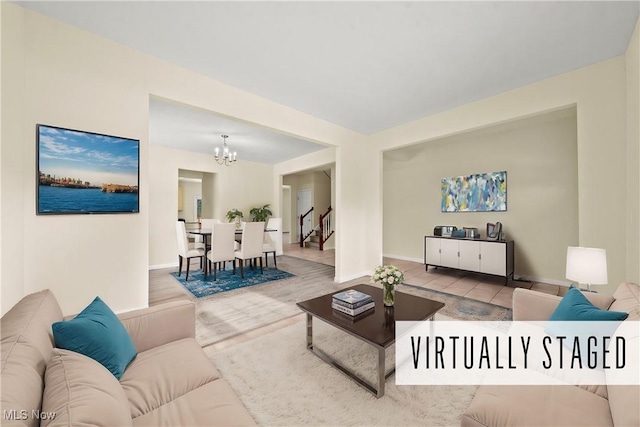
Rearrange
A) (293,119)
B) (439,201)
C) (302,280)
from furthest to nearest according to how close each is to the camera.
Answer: (439,201)
(302,280)
(293,119)

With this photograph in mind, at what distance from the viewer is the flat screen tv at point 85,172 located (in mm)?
2020

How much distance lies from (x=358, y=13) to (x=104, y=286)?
3.15 m

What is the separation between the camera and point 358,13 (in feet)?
6.41

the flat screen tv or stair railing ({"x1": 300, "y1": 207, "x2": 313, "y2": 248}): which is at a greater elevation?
the flat screen tv

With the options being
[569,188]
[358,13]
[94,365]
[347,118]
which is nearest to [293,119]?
[347,118]

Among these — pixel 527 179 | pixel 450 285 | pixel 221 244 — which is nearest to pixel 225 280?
Result: pixel 221 244

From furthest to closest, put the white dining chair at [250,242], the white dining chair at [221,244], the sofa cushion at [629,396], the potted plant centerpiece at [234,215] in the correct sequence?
the potted plant centerpiece at [234,215]
the white dining chair at [250,242]
the white dining chair at [221,244]
the sofa cushion at [629,396]

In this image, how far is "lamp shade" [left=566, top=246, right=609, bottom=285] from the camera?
1.84 meters

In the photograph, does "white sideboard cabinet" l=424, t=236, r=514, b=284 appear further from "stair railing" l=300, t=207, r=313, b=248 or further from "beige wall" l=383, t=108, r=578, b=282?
"stair railing" l=300, t=207, r=313, b=248

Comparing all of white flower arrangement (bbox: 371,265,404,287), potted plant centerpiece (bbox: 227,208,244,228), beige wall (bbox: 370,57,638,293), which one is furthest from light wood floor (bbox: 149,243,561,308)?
white flower arrangement (bbox: 371,265,404,287)

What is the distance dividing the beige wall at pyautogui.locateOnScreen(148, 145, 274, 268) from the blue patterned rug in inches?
38.1

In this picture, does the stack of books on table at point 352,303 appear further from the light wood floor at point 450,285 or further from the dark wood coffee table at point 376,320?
the light wood floor at point 450,285

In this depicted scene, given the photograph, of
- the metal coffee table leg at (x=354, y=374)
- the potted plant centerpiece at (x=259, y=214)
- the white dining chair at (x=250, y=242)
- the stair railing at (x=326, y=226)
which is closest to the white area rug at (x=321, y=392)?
the metal coffee table leg at (x=354, y=374)

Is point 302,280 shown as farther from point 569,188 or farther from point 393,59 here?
point 569,188
